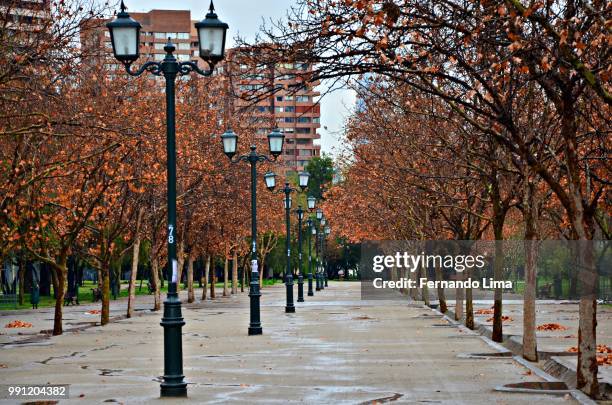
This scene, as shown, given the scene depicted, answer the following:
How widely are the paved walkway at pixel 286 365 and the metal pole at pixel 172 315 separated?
0.34 meters

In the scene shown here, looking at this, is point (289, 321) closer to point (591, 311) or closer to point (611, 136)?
point (611, 136)

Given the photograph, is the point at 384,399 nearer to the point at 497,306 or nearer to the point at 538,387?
the point at 538,387

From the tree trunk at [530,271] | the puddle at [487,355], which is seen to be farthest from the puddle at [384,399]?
the tree trunk at [530,271]

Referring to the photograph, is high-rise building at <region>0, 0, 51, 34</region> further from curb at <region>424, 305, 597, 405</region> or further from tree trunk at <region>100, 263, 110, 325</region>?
tree trunk at <region>100, 263, 110, 325</region>

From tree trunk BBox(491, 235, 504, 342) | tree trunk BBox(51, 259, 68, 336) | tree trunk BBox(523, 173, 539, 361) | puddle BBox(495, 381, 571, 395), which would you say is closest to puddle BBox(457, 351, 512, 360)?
tree trunk BBox(523, 173, 539, 361)

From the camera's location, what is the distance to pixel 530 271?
22688mm

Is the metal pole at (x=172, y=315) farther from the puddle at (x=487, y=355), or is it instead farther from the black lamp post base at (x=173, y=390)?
the puddle at (x=487, y=355)

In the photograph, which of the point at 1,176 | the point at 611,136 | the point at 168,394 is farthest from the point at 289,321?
the point at 168,394

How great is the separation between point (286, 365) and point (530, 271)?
5.66m

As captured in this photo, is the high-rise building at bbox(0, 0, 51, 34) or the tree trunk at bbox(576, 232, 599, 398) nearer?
the tree trunk at bbox(576, 232, 599, 398)

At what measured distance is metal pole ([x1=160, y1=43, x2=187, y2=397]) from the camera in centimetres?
1570

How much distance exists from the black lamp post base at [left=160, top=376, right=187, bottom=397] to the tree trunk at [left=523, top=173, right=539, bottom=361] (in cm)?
854

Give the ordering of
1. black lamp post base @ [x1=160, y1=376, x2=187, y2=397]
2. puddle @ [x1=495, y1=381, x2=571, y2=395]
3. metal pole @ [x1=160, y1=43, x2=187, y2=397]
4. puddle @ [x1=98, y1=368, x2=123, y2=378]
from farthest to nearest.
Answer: puddle @ [x1=98, y1=368, x2=123, y2=378] < puddle @ [x1=495, y1=381, x2=571, y2=395] < metal pole @ [x1=160, y1=43, x2=187, y2=397] < black lamp post base @ [x1=160, y1=376, x2=187, y2=397]

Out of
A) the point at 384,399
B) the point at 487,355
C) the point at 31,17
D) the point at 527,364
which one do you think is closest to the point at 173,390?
the point at 384,399
